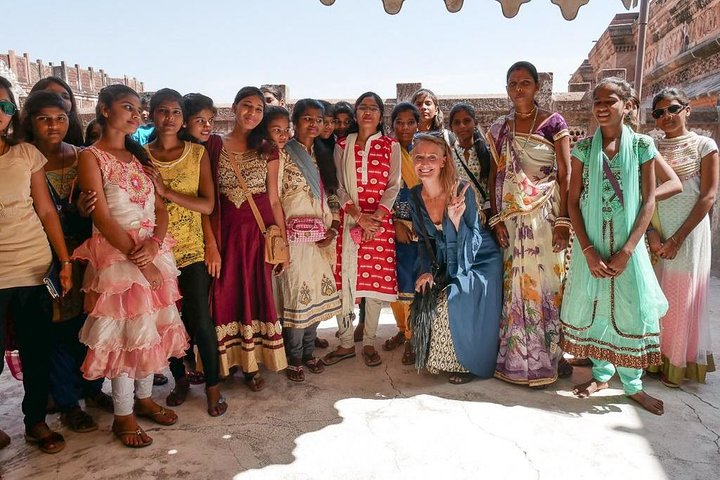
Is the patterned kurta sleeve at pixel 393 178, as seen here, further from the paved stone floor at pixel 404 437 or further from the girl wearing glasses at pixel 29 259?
the girl wearing glasses at pixel 29 259

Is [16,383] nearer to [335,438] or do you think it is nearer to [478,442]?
[335,438]

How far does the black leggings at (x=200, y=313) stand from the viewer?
300 centimetres

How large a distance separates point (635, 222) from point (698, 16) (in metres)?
7.59

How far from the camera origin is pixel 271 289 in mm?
3334

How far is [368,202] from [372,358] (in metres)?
1.23

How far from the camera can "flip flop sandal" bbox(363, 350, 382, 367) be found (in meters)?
3.84

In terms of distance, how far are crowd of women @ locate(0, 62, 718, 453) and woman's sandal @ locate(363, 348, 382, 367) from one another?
0.7 inches

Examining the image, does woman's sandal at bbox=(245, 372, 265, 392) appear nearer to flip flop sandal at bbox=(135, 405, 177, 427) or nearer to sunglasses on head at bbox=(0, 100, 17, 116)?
flip flop sandal at bbox=(135, 405, 177, 427)

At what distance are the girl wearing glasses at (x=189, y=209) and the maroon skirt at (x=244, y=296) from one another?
161 millimetres

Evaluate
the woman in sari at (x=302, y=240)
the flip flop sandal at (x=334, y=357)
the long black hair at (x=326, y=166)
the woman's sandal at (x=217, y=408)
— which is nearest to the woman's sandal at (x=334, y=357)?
the flip flop sandal at (x=334, y=357)

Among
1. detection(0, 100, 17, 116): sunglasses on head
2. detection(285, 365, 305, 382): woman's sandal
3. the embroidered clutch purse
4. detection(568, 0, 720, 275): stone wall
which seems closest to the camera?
detection(0, 100, 17, 116): sunglasses on head

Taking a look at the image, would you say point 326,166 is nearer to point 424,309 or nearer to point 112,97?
point 424,309

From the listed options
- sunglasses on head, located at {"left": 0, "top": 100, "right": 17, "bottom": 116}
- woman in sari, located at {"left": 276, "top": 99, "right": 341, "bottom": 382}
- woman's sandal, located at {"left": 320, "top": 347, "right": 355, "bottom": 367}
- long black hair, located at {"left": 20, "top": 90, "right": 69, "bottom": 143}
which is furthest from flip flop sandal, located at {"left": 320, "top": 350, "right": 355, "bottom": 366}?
sunglasses on head, located at {"left": 0, "top": 100, "right": 17, "bottom": 116}

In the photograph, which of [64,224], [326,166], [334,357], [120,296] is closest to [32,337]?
[120,296]
